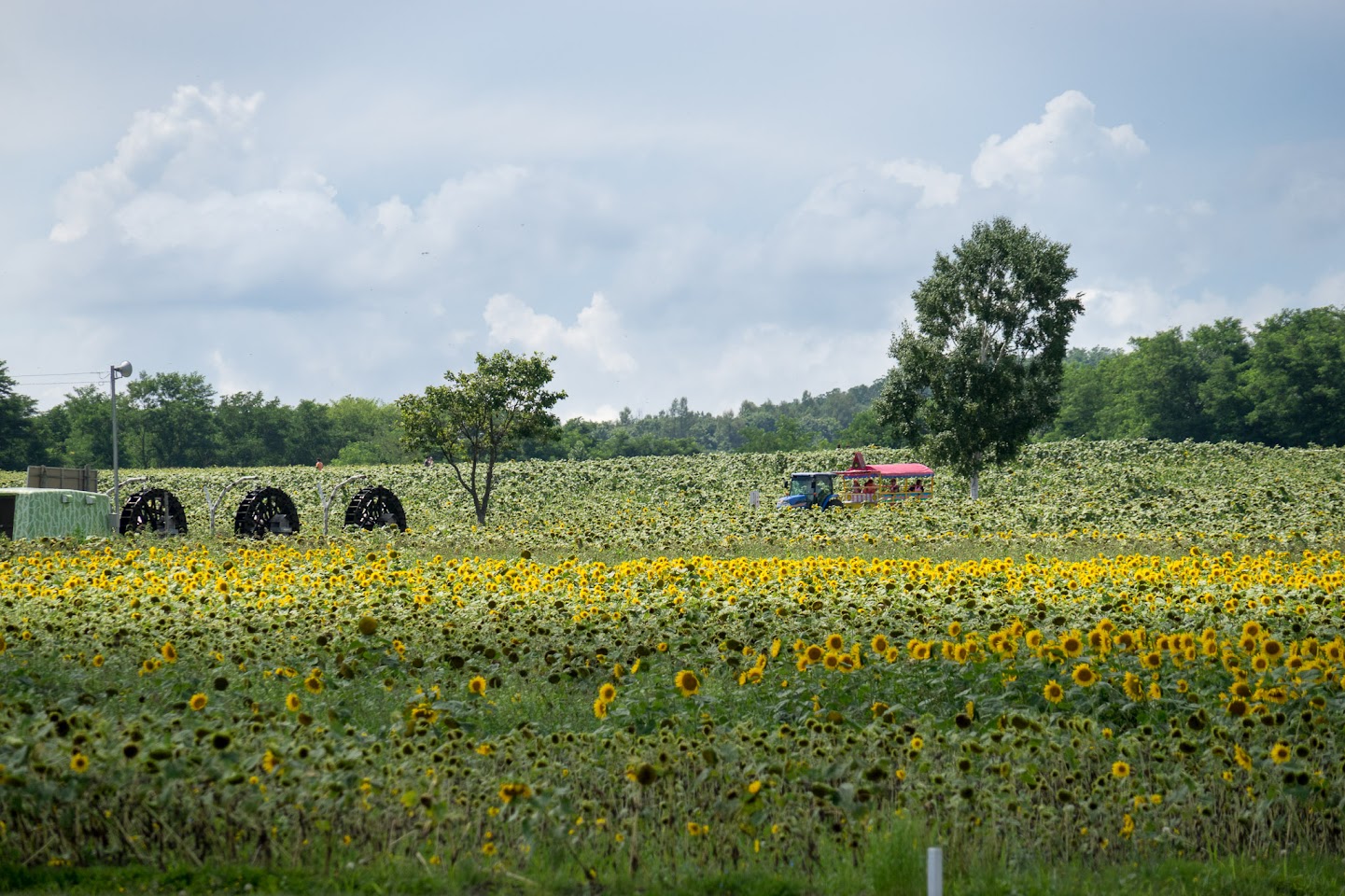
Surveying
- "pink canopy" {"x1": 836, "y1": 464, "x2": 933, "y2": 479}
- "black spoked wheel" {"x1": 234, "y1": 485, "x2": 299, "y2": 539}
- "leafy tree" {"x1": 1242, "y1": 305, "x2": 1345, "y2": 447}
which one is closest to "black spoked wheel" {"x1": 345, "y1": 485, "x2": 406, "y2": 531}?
"black spoked wheel" {"x1": 234, "y1": 485, "x2": 299, "y2": 539}

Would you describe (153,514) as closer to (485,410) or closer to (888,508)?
(485,410)

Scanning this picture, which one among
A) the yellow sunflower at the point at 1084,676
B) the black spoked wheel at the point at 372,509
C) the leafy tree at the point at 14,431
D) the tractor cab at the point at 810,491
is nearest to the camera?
the yellow sunflower at the point at 1084,676

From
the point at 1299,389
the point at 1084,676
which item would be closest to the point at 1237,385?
the point at 1299,389

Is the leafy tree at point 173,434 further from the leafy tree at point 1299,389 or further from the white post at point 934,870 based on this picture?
the white post at point 934,870

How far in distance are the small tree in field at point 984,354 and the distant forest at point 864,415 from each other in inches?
1002

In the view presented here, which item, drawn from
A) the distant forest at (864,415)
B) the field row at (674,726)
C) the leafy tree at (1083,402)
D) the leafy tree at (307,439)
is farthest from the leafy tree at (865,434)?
the field row at (674,726)

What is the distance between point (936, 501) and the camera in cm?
3356

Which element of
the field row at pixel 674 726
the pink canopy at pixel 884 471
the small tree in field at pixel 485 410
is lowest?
the field row at pixel 674 726

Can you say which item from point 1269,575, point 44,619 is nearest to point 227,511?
point 44,619

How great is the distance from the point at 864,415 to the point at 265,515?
88.0m

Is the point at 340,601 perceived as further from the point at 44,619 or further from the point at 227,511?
the point at 227,511

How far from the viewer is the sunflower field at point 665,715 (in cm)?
585

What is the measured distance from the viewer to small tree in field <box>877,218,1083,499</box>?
1497 inches

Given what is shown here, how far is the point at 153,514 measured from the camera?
1158 inches
